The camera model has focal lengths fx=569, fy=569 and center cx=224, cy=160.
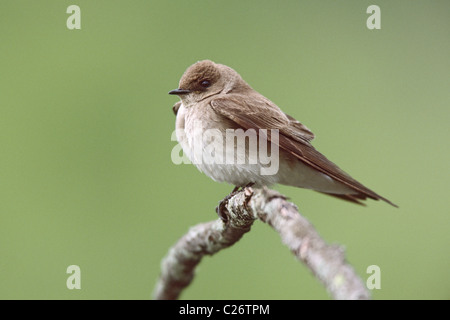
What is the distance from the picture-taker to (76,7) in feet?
10.8

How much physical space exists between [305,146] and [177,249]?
0.73m

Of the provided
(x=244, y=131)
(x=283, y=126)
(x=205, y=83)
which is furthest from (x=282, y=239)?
(x=205, y=83)

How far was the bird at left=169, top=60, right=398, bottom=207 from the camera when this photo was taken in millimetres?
2477

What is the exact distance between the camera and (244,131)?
2537mm

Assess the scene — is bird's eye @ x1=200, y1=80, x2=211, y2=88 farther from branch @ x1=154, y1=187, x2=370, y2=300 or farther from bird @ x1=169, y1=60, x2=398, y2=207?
branch @ x1=154, y1=187, x2=370, y2=300

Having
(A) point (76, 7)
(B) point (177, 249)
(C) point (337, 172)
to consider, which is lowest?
(B) point (177, 249)

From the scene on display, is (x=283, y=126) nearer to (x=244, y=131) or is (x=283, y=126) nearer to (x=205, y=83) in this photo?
(x=244, y=131)

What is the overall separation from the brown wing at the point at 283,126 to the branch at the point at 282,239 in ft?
1.66

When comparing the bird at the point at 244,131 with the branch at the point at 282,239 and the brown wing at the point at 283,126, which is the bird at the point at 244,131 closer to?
the brown wing at the point at 283,126

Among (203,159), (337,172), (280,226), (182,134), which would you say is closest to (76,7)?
(182,134)

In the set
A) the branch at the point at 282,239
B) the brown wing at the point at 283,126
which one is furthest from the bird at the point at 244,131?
the branch at the point at 282,239

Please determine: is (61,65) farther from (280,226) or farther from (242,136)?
(280,226)

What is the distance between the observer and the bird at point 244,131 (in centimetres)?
248
